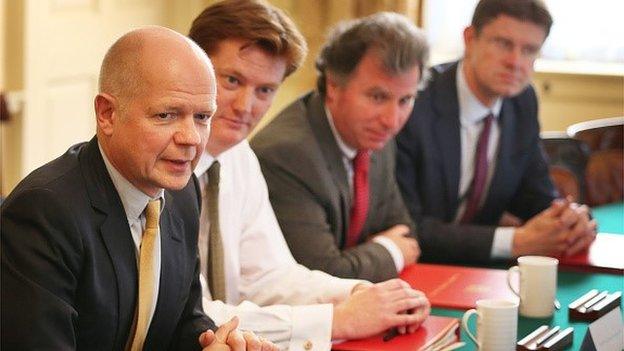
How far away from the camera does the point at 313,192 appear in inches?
114

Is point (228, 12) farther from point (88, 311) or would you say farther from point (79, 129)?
point (79, 129)

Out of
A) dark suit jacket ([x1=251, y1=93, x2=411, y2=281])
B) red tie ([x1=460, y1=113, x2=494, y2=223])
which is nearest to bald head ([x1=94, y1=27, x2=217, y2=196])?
dark suit jacket ([x1=251, y1=93, x2=411, y2=281])

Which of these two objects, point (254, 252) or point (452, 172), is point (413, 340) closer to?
point (254, 252)

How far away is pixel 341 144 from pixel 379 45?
29 centimetres

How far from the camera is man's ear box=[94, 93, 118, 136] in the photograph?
71.0 inches

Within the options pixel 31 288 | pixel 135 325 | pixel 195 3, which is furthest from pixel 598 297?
pixel 195 3

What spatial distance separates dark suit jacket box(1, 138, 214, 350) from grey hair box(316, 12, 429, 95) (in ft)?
3.77

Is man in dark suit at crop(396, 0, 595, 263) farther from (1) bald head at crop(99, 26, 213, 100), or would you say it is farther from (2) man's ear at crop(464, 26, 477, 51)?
(1) bald head at crop(99, 26, 213, 100)

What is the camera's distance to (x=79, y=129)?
516 cm

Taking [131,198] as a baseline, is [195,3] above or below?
below

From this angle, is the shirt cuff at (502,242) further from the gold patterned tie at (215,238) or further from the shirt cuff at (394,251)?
the gold patterned tie at (215,238)

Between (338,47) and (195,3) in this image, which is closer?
(338,47)

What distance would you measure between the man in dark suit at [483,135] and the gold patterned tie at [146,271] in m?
1.64

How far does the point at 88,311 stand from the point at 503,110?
7.50ft
